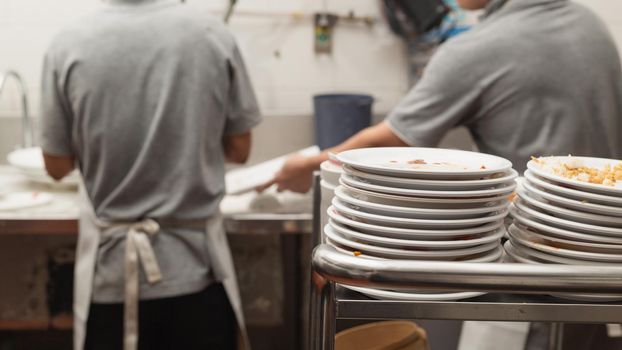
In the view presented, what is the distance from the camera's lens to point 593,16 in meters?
1.58

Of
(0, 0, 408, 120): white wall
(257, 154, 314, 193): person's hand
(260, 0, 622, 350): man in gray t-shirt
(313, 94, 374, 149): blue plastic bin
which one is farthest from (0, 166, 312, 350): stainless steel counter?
(260, 0, 622, 350): man in gray t-shirt

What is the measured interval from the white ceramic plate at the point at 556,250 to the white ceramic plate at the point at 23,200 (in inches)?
69.2

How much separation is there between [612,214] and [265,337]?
7.65 ft

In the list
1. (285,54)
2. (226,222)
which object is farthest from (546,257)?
(285,54)

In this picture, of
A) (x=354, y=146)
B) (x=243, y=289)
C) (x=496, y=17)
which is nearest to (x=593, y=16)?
(x=496, y=17)

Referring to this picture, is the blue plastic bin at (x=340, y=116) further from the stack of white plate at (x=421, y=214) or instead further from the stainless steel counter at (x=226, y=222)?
the stack of white plate at (x=421, y=214)

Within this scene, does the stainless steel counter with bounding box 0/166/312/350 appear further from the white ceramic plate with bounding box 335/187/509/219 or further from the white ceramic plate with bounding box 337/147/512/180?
the white ceramic plate with bounding box 335/187/509/219

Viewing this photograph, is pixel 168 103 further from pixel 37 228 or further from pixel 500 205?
pixel 500 205

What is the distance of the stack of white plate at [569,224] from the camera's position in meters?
0.72

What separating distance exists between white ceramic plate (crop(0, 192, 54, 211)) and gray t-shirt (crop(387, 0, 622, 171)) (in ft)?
4.33

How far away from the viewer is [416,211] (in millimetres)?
718

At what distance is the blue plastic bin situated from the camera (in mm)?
2574

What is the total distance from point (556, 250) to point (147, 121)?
1.20 meters

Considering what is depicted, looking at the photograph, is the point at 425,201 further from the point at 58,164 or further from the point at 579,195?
the point at 58,164
